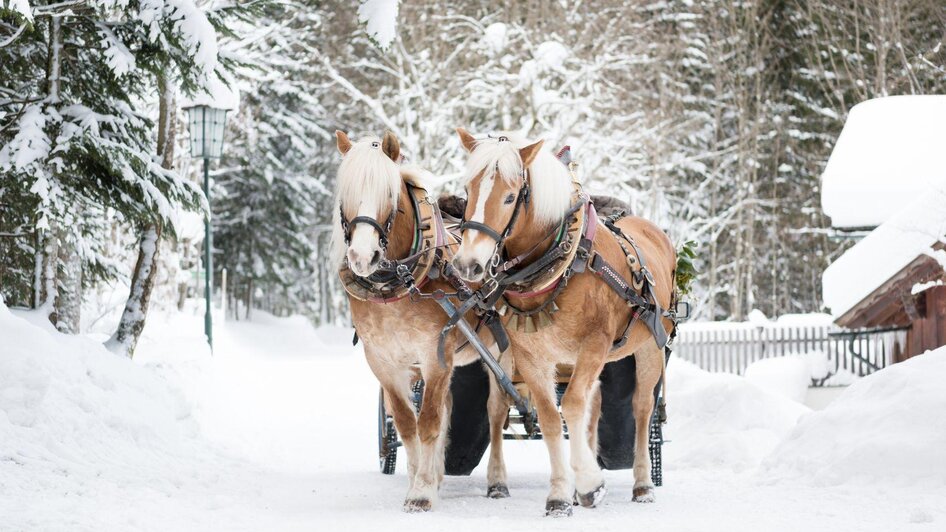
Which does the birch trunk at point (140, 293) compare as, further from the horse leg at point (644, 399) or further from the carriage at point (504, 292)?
the horse leg at point (644, 399)

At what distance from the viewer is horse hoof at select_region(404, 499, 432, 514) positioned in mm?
6676

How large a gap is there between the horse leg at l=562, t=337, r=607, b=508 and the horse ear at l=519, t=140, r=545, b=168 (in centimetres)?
109

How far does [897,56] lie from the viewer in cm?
3050

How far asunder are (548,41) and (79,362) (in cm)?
1862

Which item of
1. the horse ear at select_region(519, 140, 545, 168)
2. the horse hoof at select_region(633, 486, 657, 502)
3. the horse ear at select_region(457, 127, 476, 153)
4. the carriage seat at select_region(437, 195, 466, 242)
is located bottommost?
the horse hoof at select_region(633, 486, 657, 502)

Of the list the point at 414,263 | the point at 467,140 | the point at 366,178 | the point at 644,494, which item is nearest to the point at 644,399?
the point at 644,494

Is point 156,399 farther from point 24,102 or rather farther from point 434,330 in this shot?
point 434,330

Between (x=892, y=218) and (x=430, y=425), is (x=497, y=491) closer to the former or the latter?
(x=430, y=425)

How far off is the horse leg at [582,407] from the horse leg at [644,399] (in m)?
0.93

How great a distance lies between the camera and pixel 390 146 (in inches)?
274

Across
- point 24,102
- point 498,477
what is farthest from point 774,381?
point 24,102

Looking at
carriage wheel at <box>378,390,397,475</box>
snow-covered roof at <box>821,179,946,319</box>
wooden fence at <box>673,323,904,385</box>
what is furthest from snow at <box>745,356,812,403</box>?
carriage wheel at <box>378,390,397,475</box>

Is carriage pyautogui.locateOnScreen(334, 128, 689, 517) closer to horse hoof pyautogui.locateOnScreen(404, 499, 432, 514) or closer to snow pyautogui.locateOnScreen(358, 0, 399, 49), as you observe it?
horse hoof pyautogui.locateOnScreen(404, 499, 432, 514)

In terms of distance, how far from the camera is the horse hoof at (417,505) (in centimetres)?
668
